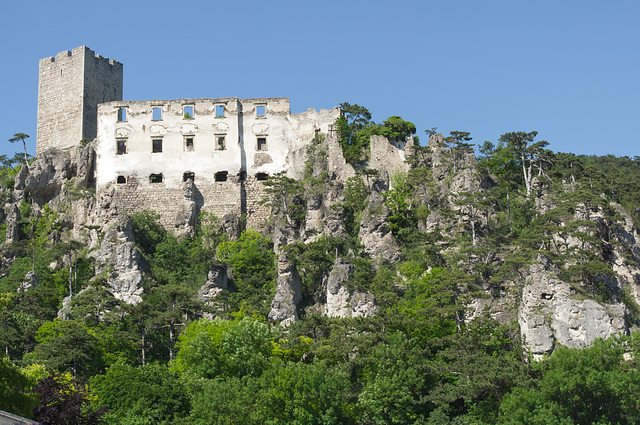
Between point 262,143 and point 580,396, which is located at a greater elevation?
point 262,143

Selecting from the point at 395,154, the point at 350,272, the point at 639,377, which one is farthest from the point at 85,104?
the point at 639,377

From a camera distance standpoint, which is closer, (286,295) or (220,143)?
(286,295)

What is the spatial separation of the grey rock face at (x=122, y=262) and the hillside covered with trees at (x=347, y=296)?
131 millimetres

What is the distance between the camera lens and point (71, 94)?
225 feet

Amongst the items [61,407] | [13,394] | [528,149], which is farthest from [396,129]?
[13,394]

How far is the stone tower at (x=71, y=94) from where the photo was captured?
6738 cm

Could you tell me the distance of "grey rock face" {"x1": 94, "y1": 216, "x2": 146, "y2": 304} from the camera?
50531 millimetres

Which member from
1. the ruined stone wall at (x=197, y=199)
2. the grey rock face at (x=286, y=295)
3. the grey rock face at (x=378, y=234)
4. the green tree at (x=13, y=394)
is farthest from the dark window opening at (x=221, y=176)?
the green tree at (x=13, y=394)

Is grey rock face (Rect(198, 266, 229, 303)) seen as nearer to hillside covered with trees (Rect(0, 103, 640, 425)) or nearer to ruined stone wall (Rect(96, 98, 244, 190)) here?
hillside covered with trees (Rect(0, 103, 640, 425))

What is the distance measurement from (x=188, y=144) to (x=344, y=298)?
1795cm

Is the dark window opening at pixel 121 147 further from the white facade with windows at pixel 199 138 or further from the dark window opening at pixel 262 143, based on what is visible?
the dark window opening at pixel 262 143

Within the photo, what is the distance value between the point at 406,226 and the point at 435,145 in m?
7.61

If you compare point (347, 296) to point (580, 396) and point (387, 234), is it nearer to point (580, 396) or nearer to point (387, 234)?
point (387, 234)

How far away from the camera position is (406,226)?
5419 cm
